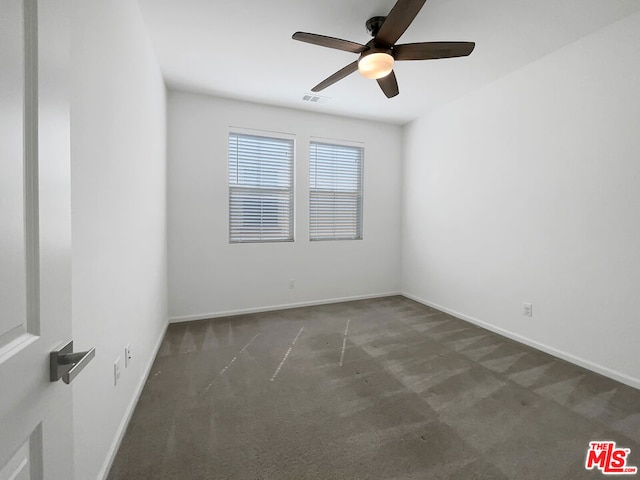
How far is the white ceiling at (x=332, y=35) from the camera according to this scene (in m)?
2.06

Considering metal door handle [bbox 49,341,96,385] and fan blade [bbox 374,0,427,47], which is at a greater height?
fan blade [bbox 374,0,427,47]

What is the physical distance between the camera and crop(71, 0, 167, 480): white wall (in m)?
1.15

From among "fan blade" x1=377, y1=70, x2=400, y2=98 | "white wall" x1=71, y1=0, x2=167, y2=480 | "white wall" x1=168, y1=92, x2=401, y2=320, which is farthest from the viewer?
"white wall" x1=168, y1=92, x2=401, y2=320

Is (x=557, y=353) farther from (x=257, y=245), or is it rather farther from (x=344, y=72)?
(x=257, y=245)

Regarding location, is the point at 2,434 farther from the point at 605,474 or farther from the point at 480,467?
the point at 605,474

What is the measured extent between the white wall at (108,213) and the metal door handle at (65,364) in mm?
576

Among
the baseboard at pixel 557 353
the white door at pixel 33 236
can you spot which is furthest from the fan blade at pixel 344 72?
the baseboard at pixel 557 353

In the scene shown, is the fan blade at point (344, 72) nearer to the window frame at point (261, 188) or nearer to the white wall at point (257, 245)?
the window frame at point (261, 188)

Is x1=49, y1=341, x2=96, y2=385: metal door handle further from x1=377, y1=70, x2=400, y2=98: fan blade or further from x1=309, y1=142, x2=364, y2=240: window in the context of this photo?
x1=309, y1=142, x2=364, y2=240: window

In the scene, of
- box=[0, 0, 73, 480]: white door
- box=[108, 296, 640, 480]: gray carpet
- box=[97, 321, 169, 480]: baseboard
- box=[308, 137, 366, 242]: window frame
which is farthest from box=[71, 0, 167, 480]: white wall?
box=[308, 137, 366, 242]: window frame

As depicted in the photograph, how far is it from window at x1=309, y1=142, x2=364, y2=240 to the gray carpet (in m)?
1.79

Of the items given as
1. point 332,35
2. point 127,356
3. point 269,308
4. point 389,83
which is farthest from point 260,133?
point 127,356

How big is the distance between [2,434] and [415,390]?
2.18m

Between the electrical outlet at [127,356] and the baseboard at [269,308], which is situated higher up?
the electrical outlet at [127,356]
